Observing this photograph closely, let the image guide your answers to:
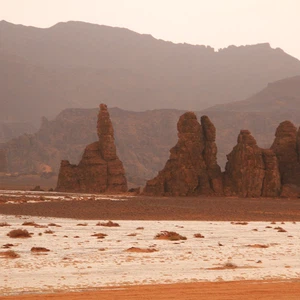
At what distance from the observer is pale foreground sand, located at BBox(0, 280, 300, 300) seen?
1273cm

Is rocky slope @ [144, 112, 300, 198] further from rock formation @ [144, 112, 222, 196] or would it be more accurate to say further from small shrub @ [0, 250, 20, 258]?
small shrub @ [0, 250, 20, 258]

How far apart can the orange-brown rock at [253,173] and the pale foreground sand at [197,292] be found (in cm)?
5517

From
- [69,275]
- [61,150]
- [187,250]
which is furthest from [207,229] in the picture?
[61,150]

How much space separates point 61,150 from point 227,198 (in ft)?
307

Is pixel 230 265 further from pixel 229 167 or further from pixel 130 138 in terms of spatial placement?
pixel 130 138

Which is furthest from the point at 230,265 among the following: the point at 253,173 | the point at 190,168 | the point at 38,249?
the point at 190,168

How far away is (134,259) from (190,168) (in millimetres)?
52734

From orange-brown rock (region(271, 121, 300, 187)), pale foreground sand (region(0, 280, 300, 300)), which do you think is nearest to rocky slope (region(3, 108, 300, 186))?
orange-brown rock (region(271, 121, 300, 187))

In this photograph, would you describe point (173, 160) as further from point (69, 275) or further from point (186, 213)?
point (69, 275)

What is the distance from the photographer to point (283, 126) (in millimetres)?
75562

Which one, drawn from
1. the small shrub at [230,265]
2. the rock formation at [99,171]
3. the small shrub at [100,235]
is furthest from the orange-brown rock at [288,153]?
the small shrub at [230,265]

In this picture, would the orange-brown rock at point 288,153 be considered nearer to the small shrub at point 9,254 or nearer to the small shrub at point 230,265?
the small shrub at point 230,265

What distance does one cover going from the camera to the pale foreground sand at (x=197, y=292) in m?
12.7

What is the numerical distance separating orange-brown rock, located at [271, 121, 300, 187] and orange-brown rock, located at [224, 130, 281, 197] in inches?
86.6
